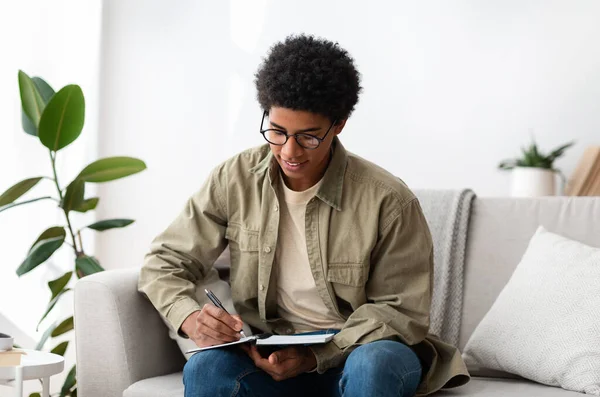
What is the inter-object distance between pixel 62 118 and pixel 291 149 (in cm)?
107

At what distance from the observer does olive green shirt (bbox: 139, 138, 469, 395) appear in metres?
1.80

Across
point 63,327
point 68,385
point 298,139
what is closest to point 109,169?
point 63,327

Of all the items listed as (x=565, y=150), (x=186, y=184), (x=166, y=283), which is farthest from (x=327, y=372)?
(x=186, y=184)

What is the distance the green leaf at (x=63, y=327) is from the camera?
2711 mm

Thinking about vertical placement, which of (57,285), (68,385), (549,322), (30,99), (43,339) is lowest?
(68,385)

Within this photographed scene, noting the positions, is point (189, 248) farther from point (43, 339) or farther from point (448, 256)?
point (43, 339)

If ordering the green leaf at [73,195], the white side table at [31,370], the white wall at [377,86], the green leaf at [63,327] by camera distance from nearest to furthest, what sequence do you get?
the white side table at [31,370] → the green leaf at [73,195] → the green leaf at [63,327] → the white wall at [377,86]

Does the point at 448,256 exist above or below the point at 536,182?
below

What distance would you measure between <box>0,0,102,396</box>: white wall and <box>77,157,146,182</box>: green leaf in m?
0.46

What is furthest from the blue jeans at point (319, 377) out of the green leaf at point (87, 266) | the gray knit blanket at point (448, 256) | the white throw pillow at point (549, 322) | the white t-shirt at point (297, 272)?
the green leaf at point (87, 266)

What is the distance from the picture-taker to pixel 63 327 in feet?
8.95

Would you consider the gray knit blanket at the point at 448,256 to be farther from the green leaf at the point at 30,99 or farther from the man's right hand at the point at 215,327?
the green leaf at the point at 30,99

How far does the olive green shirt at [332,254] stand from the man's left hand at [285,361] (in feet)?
0.07

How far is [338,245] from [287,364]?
12.2 inches
